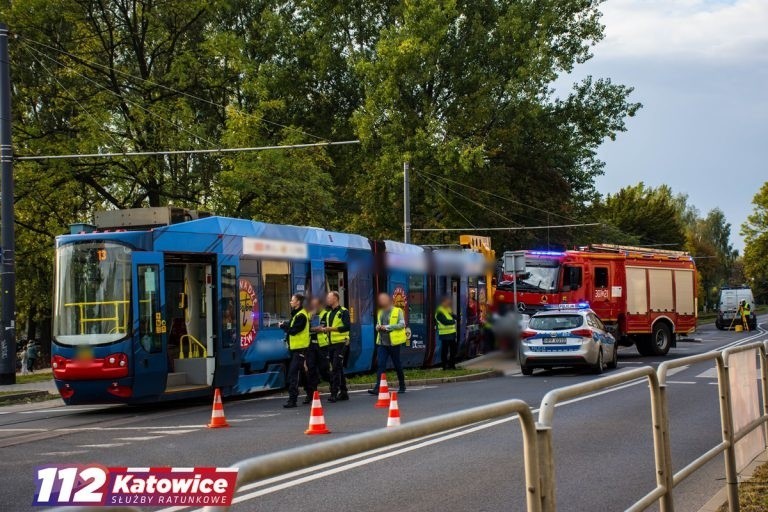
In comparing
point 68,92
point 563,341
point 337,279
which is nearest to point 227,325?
point 337,279

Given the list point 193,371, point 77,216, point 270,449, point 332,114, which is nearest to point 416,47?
point 332,114

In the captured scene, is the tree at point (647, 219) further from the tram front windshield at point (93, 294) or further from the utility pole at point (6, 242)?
the tram front windshield at point (93, 294)

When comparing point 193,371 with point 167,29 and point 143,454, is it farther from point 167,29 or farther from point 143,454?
point 167,29

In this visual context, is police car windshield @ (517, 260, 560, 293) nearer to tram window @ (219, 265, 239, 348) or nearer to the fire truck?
the fire truck

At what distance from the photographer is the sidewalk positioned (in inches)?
961

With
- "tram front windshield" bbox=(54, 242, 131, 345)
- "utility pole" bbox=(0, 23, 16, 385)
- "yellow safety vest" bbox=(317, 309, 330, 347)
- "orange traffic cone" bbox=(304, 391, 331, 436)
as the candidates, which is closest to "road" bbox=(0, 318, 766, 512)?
"orange traffic cone" bbox=(304, 391, 331, 436)

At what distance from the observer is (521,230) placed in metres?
45.1

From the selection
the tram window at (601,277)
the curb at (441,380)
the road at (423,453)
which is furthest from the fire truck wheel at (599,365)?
the tram window at (601,277)

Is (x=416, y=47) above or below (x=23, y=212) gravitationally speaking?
above

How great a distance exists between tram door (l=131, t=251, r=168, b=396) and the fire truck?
1451cm

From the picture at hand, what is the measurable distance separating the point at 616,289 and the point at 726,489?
22.3 m

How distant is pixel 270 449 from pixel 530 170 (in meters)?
35.7

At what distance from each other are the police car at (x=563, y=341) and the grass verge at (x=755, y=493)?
12.9 meters

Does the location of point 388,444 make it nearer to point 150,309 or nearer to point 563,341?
point 150,309
